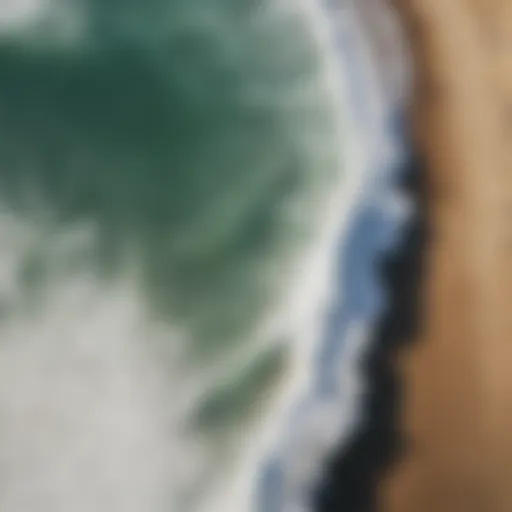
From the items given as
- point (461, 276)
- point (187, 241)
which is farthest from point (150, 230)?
point (461, 276)

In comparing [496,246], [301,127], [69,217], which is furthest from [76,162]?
[496,246]

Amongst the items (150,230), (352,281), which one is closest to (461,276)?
(352,281)

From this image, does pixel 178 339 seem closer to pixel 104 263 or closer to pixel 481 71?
A: pixel 104 263

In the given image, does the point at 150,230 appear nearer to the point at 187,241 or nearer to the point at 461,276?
the point at 187,241
